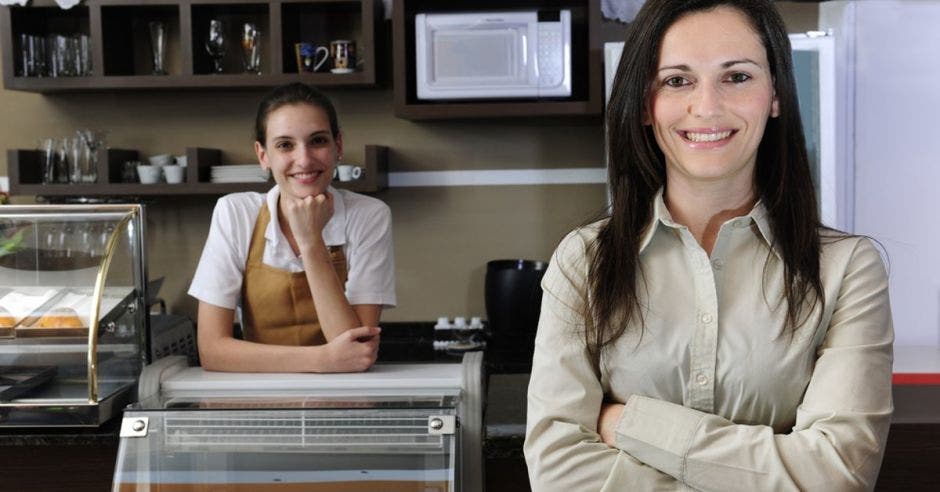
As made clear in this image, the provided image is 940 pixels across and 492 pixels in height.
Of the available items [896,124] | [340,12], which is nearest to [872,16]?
[896,124]

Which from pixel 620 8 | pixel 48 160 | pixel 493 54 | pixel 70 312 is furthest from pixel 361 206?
pixel 48 160

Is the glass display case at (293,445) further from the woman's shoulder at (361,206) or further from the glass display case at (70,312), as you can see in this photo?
the woman's shoulder at (361,206)

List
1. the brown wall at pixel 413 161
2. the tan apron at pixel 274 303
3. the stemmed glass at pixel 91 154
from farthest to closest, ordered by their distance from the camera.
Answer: the brown wall at pixel 413 161
the stemmed glass at pixel 91 154
the tan apron at pixel 274 303

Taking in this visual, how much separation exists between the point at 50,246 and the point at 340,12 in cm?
177

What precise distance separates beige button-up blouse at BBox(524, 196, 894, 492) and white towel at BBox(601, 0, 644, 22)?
2336 mm

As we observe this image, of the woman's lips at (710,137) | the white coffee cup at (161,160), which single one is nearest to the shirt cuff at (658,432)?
the woman's lips at (710,137)

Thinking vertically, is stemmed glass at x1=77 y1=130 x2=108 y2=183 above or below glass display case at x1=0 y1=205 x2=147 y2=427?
above

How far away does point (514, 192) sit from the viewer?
149 inches

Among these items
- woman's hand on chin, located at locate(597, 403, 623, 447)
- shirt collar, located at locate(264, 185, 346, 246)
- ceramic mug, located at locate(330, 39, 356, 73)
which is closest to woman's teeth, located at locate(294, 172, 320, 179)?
shirt collar, located at locate(264, 185, 346, 246)

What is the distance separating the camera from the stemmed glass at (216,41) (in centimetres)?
350

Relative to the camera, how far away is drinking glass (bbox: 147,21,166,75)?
3586mm

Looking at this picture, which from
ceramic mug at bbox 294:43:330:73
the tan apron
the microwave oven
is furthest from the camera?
ceramic mug at bbox 294:43:330:73

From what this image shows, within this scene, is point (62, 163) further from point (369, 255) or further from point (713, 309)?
point (713, 309)

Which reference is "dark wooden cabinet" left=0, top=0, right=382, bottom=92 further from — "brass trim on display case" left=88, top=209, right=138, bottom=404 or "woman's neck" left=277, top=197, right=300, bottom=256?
"brass trim on display case" left=88, top=209, right=138, bottom=404
